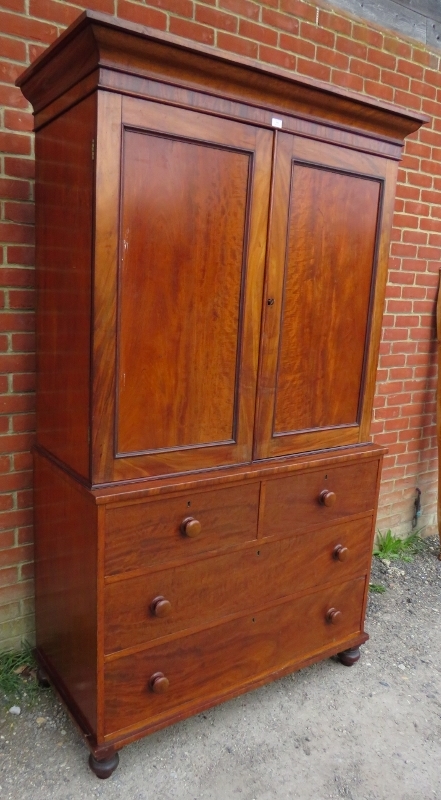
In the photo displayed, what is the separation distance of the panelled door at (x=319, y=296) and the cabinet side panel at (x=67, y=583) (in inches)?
25.4

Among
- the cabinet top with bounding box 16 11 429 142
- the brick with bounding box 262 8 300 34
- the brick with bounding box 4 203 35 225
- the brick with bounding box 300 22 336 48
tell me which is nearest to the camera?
the cabinet top with bounding box 16 11 429 142

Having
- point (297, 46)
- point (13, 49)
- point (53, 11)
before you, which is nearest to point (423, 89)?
point (297, 46)

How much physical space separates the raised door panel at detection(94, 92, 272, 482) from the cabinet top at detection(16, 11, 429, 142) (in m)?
0.09

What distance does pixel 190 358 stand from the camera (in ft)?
5.79

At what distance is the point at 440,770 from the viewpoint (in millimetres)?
2004

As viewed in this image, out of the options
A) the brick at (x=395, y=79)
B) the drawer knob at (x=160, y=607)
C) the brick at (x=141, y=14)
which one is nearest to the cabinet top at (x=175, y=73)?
the brick at (x=141, y=14)

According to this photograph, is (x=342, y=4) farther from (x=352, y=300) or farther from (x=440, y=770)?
(x=440, y=770)

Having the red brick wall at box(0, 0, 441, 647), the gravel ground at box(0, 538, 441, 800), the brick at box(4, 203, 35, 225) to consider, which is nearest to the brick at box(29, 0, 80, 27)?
the red brick wall at box(0, 0, 441, 647)

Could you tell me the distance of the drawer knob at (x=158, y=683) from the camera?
183cm

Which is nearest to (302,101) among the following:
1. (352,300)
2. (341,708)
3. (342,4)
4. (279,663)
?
(352,300)

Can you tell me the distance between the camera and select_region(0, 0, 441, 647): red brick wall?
2.02m

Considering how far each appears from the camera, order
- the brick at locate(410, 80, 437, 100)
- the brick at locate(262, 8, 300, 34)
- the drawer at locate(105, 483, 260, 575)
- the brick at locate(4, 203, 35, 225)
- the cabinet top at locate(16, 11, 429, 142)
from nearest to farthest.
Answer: the cabinet top at locate(16, 11, 429, 142)
the drawer at locate(105, 483, 260, 575)
the brick at locate(4, 203, 35, 225)
the brick at locate(262, 8, 300, 34)
the brick at locate(410, 80, 437, 100)

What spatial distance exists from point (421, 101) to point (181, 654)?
3020 millimetres

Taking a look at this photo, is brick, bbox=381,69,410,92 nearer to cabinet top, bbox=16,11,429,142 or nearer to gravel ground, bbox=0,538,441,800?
cabinet top, bbox=16,11,429,142
